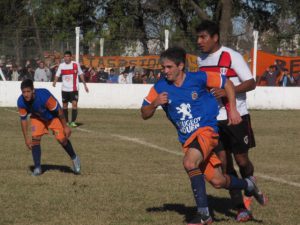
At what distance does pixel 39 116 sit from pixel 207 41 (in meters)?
3.82

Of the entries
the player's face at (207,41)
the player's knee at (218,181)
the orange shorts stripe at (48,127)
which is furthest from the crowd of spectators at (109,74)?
the player's knee at (218,181)

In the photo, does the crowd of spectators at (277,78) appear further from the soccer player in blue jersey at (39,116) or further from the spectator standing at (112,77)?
the soccer player in blue jersey at (39,116)

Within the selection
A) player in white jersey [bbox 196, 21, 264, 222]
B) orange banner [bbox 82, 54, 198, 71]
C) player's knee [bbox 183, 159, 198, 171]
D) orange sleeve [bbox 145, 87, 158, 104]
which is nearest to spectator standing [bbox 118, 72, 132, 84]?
orange banner [bbox 82, 54, 198, 71]

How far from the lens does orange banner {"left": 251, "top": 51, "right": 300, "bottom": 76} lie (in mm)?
27078

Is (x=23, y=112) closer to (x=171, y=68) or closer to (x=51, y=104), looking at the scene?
(x=51, y=104)

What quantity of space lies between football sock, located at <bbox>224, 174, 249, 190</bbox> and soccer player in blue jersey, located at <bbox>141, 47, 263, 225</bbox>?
0.02 meters

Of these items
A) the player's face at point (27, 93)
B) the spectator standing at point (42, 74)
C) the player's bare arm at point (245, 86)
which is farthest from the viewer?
the spectator standing at point (42, 74)

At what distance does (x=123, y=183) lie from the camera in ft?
31.9

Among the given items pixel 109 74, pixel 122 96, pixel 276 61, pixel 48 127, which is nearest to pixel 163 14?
pixel 276 61

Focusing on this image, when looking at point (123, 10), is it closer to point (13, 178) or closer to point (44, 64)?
point (44, 64)

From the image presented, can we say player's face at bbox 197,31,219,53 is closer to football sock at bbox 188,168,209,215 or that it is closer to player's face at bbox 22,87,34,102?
football sock at bbox 188,168,209,215

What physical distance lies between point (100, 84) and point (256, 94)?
17.0ft

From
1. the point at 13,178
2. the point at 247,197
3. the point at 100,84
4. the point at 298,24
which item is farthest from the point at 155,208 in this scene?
the point at 298,24

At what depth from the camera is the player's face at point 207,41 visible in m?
7.46
